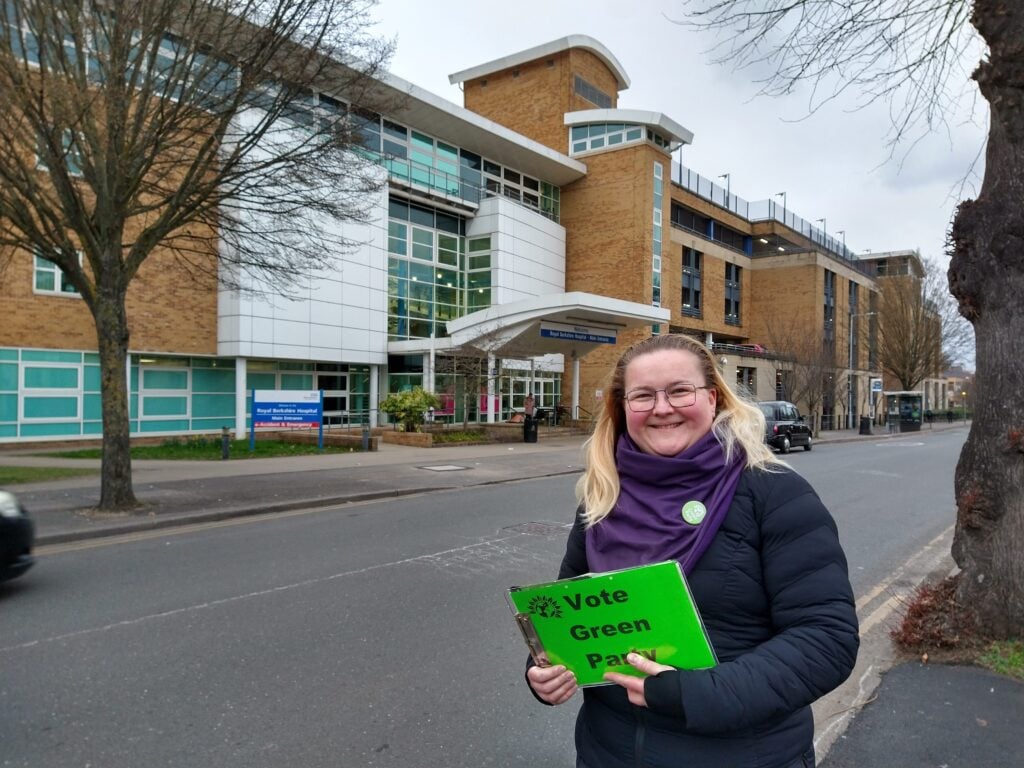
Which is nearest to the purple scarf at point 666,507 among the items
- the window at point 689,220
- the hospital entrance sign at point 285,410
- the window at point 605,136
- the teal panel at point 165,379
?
the hospital entrance sign at point 285,410

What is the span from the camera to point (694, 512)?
1682 mm

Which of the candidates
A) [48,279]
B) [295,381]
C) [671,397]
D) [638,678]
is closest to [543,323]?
[295,381]

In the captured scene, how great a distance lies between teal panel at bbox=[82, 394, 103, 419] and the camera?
811 inches

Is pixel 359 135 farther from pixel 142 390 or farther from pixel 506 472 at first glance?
pixel 142 390

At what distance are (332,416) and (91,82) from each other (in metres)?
18.4

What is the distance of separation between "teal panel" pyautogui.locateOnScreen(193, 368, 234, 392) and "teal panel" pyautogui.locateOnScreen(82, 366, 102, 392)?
318cm

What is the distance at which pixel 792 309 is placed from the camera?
51.4 metres

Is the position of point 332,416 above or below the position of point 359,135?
below

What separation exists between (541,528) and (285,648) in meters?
4.83

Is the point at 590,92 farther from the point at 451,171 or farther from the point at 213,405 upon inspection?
the point at 213,405

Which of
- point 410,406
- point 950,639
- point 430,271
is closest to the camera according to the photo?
point 950,639

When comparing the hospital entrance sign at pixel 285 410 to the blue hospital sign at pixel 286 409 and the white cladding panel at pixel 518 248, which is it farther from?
the white cladding panel at pixel 518 248

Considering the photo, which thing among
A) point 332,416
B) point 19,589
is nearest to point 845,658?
point 19,589

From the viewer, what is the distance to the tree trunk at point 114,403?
9.58 meters
